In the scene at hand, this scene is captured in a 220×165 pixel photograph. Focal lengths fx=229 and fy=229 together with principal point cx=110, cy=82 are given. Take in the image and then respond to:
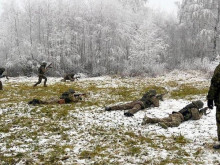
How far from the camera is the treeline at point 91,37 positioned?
106 ft

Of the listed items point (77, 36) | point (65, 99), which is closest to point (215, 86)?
point (65, 99)

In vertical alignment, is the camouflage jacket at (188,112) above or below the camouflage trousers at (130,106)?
above

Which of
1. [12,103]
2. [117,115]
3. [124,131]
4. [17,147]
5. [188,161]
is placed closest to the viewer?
[188,161]

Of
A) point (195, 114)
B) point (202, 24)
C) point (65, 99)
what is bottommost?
point (65, 99)

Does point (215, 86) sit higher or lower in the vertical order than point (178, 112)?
higher

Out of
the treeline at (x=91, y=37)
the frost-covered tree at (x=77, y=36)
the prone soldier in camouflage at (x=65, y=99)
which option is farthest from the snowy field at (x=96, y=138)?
the frost-covered tree at (x=77, y=36)

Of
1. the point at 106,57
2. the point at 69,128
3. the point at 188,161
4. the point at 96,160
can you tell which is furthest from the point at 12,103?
the point at 106,57

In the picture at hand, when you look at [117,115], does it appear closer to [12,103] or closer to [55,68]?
[12,103]

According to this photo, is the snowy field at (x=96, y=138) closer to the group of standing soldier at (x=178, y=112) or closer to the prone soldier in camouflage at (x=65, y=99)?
the group of standing soldier at (x=178, y=112)

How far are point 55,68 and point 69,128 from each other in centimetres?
2637

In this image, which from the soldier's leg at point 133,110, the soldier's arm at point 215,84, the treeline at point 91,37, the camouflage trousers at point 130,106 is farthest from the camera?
the treeline at point 91,37

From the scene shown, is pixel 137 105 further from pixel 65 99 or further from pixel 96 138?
pixel 65 99

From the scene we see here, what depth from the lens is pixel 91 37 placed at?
34.7m

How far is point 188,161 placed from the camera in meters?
5.68
